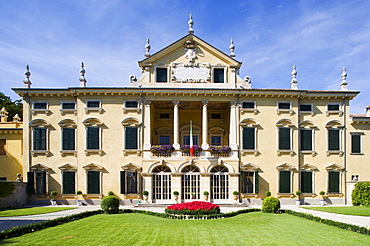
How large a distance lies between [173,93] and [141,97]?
3180mm

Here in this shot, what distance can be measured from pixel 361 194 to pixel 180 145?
17424 mm

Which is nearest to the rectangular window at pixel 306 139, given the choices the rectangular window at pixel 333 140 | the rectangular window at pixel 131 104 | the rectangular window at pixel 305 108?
the rectangular window at pixel 333 140

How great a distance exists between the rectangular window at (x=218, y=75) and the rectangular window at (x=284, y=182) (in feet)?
35.6

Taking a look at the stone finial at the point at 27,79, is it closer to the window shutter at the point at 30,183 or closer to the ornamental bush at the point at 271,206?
the window shutter at the point at 30,183

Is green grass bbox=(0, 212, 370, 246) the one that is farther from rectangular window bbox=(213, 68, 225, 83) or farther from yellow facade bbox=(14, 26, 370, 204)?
rectangular window bbox=(213, 68, 225, 83)

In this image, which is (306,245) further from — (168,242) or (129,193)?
(129,193)

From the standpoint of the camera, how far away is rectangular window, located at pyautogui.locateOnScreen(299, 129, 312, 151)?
27750 millimetres

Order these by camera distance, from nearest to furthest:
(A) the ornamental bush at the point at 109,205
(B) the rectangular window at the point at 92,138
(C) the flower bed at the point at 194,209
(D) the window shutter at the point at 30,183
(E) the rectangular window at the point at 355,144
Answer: (C) the flower bed at the point at 194,209, (A) the ornamental bush at the point at 109,205, (D) the window shutter at the point at 30,183, (B) the rectangular window at the point at 92,138, (E) the rectangular window at the point at 355,144

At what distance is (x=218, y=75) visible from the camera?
27.7 m

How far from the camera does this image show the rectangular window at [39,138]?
26766 mm

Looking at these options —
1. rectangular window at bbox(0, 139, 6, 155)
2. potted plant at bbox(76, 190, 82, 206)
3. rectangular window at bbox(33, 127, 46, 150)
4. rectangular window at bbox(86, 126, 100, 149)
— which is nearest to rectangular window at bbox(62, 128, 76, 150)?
rectangular window at bbox(86, 126, 100, 149)

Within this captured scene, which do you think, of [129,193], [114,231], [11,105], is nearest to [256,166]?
[129,193]

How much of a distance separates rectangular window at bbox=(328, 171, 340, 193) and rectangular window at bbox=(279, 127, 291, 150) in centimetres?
510

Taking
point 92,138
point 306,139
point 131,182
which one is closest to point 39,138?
point 92,138
